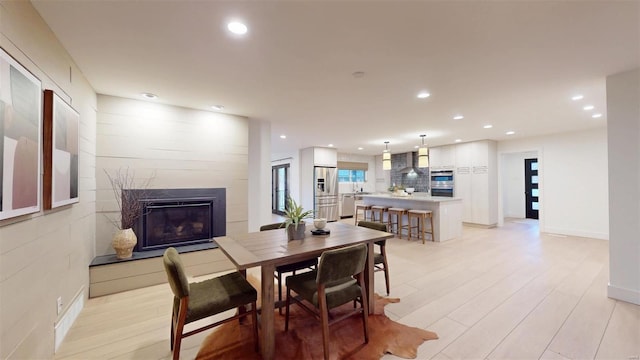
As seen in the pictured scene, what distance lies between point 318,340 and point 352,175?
8.13 m

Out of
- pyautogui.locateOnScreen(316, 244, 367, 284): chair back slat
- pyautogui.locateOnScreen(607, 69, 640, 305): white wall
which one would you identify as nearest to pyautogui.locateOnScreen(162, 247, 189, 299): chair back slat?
pyautogui.locateOnScreen(316, 244, 367, 284): chair back slat

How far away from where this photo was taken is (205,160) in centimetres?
395

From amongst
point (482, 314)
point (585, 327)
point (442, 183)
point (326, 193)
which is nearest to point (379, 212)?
point (326, 193)

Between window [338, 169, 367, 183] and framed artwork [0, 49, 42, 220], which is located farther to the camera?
window [338, 169, 367, 183]

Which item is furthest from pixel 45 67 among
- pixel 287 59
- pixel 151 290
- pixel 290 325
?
pixel 290 325

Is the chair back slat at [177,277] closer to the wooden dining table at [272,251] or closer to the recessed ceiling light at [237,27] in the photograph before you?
the wooden dining table at [272,251]

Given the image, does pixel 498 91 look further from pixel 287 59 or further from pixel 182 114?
pixel 182 114

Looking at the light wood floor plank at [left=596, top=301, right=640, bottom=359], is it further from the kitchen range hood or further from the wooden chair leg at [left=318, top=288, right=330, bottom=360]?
the kitchen range hood

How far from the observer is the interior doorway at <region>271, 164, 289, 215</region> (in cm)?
986

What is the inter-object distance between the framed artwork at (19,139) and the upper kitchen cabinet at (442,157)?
8446 millimetres

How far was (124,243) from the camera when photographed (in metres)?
3.09

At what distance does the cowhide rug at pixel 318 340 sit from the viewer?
1.95 metres

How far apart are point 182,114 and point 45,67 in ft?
6.37

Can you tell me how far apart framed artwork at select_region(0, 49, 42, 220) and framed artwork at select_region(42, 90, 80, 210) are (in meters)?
0.09
